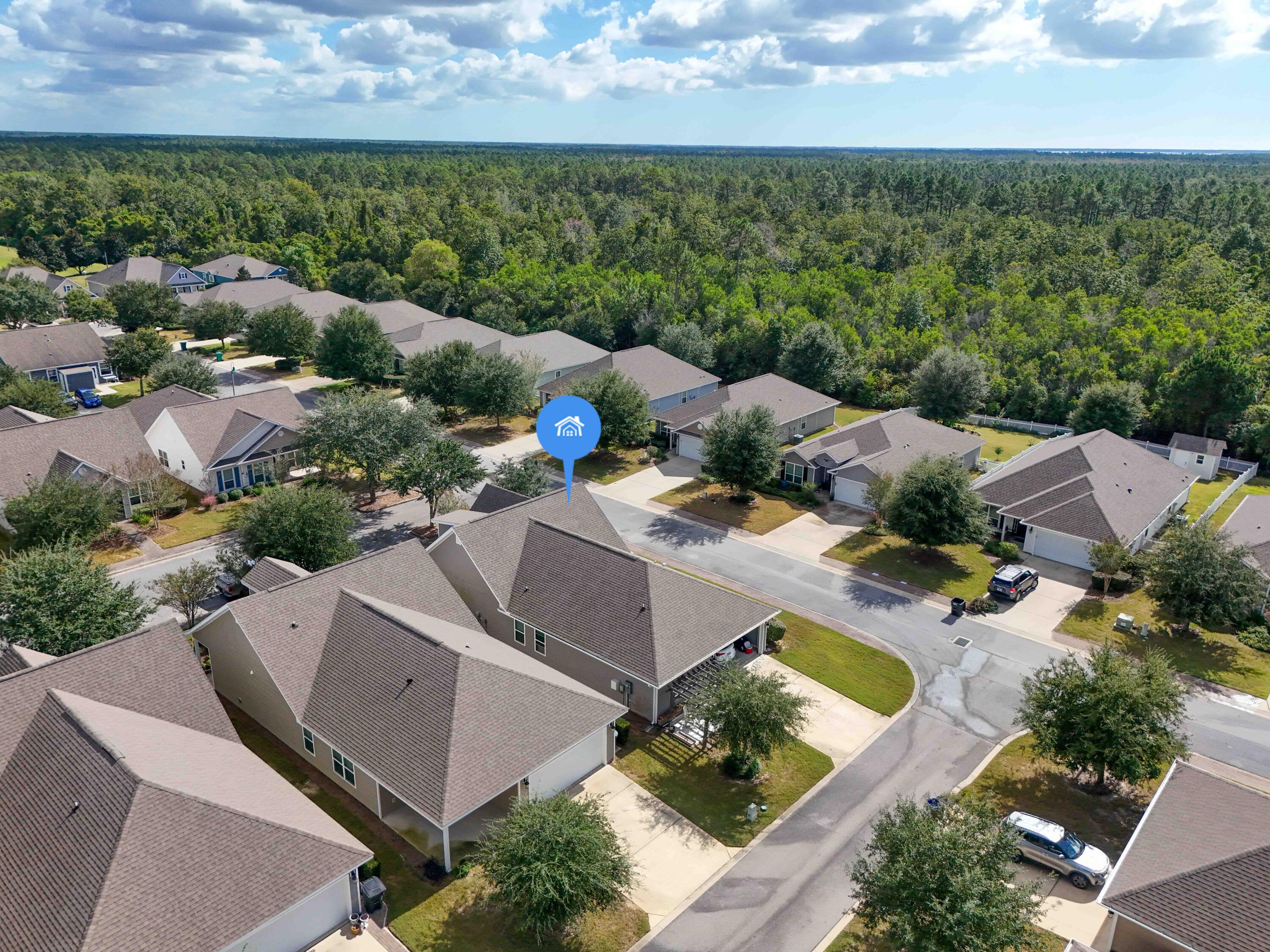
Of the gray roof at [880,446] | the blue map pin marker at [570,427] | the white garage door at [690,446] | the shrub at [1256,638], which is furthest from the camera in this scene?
the white garage door at [690,446]

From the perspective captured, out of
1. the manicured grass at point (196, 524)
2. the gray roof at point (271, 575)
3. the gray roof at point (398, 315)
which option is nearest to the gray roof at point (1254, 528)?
the gray roof at point (271, 575)

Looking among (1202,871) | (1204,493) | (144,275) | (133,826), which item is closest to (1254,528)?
(1204,493)

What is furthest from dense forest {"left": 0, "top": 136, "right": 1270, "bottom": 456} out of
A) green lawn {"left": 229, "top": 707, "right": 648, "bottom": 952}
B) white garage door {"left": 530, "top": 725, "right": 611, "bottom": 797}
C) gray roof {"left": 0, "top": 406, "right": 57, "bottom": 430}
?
green lawn {"left": 229, "top": 707, "right": 648, "bottom": 952}

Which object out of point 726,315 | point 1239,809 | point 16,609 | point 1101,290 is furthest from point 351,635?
point 1101,290

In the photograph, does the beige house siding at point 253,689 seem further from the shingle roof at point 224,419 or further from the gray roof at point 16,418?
the gray roof at point 16,418

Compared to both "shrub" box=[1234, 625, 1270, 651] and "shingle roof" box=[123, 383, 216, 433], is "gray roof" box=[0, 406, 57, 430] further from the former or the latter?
"shrub" box=[1234, 625, 1270, 651]
